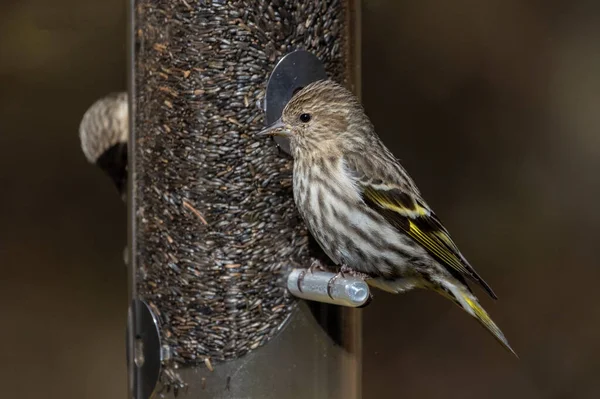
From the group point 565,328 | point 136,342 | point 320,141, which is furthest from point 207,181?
point 565,328

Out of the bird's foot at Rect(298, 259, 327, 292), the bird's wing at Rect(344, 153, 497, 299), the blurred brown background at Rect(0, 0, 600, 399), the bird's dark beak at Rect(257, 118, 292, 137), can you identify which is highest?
the bird's dark beak at Rect(257, 118, 292, 137)

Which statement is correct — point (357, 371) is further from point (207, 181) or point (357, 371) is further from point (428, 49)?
point (428, 49)

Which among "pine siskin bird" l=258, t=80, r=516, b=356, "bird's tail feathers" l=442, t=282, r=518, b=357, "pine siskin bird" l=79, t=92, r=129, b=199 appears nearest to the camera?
"pine siskin bird" l=258, t=80, r=516, b=356

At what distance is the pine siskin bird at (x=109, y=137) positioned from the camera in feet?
20.0

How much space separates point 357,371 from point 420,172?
155 inches

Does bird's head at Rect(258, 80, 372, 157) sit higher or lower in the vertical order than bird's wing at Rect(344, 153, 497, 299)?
higher

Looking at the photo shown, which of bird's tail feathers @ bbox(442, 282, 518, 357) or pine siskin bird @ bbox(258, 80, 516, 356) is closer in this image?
pine siskin bird @ bbox(258, 80, 516, 356)

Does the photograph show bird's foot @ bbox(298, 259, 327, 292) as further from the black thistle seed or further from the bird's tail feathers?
the bird's tail feathers

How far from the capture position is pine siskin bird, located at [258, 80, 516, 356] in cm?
445

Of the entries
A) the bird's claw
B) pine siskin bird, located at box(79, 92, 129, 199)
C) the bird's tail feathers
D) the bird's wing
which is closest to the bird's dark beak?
the bird's wing

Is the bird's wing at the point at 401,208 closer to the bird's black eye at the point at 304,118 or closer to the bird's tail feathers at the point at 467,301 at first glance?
the bird's tail feathers at the point at 467,301

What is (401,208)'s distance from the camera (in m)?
4.55

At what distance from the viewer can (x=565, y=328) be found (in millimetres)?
8648

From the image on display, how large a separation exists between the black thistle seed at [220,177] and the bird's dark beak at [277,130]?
0.24 feet
